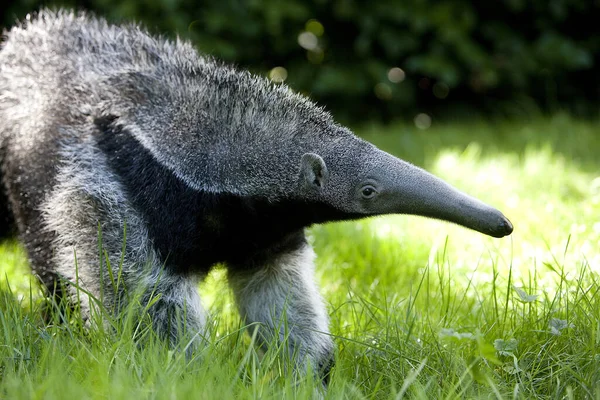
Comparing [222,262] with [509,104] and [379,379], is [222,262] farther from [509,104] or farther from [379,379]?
[509,104]

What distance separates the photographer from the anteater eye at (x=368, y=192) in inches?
129

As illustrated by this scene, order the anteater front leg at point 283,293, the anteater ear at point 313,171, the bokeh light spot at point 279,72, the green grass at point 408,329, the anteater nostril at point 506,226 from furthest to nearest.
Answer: the bokeh light spot at point 279,72, the anteater front leg at point 283,293, the anteater ear at point 313,171, the anteater nostril at point 506,226, the green grass at point 408,329

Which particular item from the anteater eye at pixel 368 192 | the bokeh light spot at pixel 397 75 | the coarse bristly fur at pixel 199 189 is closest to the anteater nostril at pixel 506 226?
the coarse bristly fur at pixel 199 189

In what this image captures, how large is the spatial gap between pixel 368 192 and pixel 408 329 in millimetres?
616

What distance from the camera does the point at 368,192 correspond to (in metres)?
3.28

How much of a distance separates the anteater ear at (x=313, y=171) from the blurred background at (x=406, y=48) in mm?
5128

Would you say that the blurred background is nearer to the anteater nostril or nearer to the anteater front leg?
the anteater front leg

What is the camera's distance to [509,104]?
972 cm

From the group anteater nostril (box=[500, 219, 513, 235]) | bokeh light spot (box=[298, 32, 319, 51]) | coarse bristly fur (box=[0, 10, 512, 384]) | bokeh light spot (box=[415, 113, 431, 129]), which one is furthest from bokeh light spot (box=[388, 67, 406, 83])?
anteater nostril (box=[500, 219, 513, 235])

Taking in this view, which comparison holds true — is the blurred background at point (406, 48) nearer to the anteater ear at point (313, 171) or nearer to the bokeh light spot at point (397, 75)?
the bokeh light spot at point (397, 75)

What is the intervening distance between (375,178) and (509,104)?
22.7 feet

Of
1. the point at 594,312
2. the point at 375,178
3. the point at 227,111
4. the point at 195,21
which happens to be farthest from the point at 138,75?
the point at 195,21

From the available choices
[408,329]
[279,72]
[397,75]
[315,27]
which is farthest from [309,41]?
[408,329]

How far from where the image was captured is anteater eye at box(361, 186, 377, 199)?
327cm
